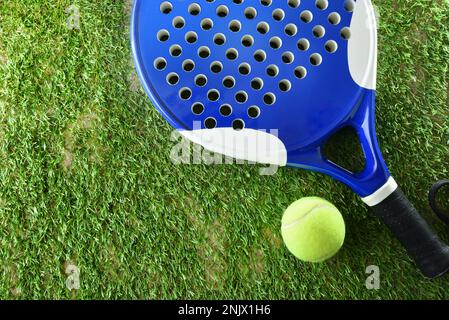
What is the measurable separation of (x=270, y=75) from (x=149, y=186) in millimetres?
352

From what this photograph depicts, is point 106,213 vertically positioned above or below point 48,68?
below

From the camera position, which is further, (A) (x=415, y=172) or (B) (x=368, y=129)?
(A) (x=415, y=172)

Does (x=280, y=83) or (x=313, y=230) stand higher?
(x=280, y=83)

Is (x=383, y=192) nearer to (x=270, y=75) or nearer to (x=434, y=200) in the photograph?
(x=434, y=200)

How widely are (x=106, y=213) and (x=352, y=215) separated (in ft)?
1.70

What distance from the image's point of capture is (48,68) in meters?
1.12

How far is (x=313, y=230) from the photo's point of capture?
0.90 metres

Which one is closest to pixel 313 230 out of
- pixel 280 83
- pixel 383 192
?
pixel 383 192

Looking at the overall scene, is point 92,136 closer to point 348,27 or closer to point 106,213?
point 106,213

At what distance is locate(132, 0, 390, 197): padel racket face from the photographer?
91 cm

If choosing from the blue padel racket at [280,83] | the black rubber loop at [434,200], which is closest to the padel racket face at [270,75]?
the blue padel racket at [280,83]

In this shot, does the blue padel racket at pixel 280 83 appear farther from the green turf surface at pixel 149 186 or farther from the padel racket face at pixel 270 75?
the green turf surface at pixel 149 186
